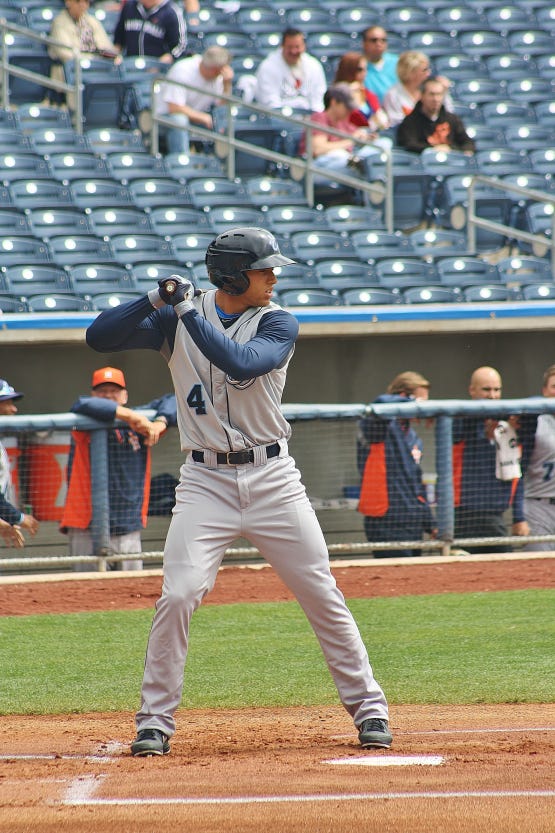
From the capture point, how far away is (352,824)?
3400mm

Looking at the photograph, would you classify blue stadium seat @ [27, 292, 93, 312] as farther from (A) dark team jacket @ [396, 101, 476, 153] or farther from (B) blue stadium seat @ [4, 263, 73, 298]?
(A) dark team jacket @ [396, 101, 476, 153]

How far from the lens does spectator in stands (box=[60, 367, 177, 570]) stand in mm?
8906

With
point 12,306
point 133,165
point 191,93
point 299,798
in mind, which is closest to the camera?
point 299,798

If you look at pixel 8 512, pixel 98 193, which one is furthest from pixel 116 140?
pixel 8 512

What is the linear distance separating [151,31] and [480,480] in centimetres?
694

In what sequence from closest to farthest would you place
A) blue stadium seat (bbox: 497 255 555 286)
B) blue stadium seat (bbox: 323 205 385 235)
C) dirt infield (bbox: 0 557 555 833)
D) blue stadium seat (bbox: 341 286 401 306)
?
dirt infield (bbox: 0 557 555 833), blue stadium seat (bbox: 341 286 401 306), blue stadium seat (bbox: 497 255 555 286), blue stadium seat (bbox: 323 205 385 235)

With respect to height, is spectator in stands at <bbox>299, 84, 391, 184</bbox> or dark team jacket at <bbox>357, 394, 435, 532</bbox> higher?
spectator in stands at <bbox>299, 84, 391, 184</bbox>

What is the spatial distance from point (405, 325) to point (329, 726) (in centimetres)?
605

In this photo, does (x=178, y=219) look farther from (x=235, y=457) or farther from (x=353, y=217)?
(x=235, y=457)

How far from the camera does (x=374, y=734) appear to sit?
4324 mm

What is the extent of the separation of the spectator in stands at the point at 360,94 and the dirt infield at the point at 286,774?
934cm

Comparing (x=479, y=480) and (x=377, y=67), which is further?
(x=377, y=67)

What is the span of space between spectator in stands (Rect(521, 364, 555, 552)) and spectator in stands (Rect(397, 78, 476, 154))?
4.90 m

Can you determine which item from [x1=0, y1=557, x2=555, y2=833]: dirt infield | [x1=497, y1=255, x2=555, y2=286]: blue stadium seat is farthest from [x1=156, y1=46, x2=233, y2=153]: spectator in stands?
[x1=0, y1=557, x2=555, y2=833]: dirt infield
